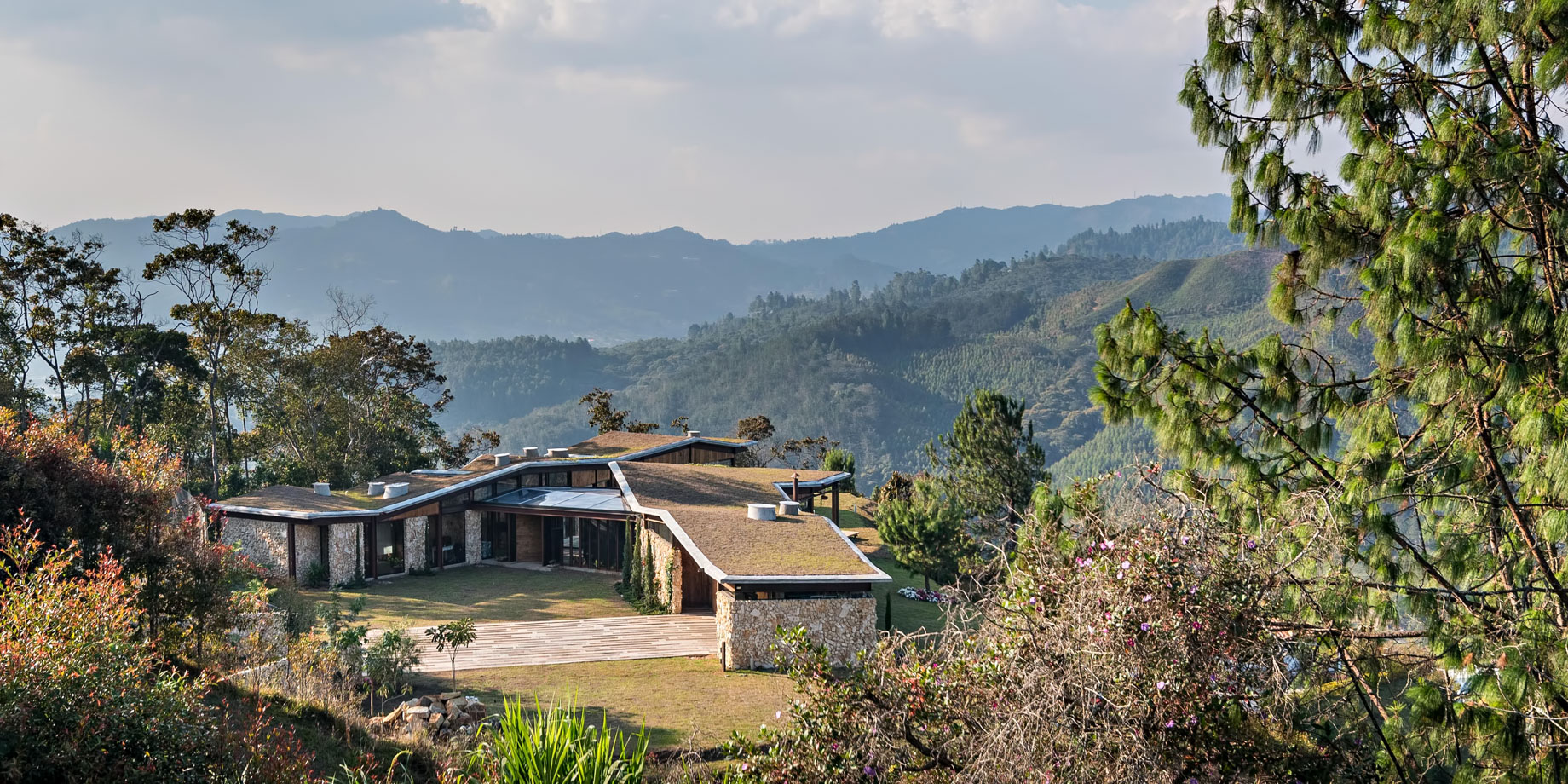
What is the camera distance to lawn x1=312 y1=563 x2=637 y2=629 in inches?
886

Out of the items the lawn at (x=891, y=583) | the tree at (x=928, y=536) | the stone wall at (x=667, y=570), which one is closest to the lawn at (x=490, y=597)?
the stone wall at (x=667, y=570)

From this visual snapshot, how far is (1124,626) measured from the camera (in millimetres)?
5469

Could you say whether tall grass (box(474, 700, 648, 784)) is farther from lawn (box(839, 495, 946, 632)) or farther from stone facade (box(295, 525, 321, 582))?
stone facade (box(295, 525, 321, 582))

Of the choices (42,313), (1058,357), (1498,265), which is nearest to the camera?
(1498,265)

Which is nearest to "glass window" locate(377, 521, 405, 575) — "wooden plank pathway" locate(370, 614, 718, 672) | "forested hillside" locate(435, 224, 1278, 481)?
"wooden plank pathway" locate(370, 614, 718, 672)

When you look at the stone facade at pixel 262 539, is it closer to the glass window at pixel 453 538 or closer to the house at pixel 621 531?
the house at pixel 621 531

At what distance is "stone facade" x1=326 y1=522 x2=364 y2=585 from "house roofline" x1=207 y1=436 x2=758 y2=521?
1.28 ft

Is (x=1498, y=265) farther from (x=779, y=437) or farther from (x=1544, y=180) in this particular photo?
(x=779, y=437)

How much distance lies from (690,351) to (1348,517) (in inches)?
7388

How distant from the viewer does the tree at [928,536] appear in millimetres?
25031

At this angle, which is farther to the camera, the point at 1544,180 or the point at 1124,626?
the point at 1544,180

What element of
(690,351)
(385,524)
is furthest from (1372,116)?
(690,351)

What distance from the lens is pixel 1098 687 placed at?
5344mm

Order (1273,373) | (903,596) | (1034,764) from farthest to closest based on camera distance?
(903,596) < (1273,373) < (1034,764)
